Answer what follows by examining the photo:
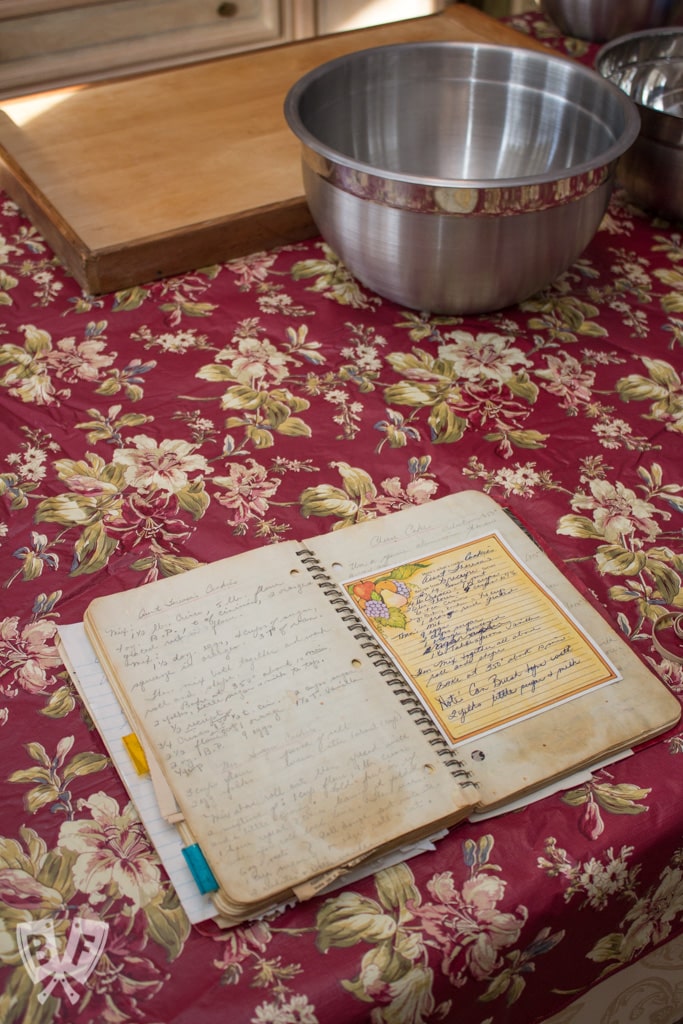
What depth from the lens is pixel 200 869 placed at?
0.63 m

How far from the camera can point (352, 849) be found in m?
0.64

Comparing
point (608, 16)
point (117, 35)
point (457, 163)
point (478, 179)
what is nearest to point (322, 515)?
point (478, 179)

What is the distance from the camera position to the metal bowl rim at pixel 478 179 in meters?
0.97

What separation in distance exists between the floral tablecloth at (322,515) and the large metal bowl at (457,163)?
3.4 inches

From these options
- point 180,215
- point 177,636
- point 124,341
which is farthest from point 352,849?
point 180,215

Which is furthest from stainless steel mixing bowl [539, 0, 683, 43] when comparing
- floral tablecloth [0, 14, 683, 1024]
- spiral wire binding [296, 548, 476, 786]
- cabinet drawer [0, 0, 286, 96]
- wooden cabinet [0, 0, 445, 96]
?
spiral wire binding [296, 548, 476, 786]

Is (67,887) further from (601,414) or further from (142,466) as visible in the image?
(601,414)

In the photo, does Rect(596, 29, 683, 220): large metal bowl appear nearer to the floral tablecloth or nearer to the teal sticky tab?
the floral tablecloth

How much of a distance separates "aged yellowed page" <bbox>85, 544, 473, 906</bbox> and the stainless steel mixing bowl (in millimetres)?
1274

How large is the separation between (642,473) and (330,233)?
43cm

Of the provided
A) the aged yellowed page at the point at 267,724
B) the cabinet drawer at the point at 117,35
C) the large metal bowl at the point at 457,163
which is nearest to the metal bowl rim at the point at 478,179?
the large metal bowl at the point at 457,163

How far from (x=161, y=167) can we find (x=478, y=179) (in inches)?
18.2

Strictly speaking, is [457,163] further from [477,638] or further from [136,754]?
[136,754]

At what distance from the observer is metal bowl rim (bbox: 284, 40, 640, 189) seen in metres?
0.97
